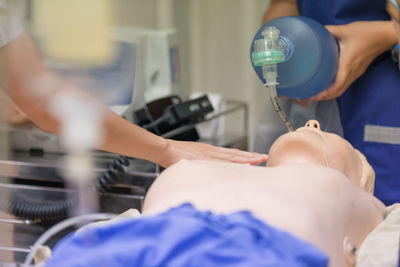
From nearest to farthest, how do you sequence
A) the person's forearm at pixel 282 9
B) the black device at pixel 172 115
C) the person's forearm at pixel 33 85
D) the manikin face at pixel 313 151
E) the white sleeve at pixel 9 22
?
the person's forearm at pixel 33 85, the white sleeve at pixel 9 22, the manikin face at pixel 313 151, the black device at pixel 172 115, the person's forearm at pixel 282 9

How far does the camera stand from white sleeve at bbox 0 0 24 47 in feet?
1.99

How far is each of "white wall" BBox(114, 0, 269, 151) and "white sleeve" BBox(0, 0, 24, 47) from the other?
3.45 ft

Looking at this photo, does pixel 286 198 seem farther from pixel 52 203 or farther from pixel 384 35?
pixel 384 35

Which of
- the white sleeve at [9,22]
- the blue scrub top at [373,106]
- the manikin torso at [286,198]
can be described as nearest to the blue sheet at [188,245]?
the manikin torso at [286,198]

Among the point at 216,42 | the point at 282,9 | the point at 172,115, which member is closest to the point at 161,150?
the point at 172,115

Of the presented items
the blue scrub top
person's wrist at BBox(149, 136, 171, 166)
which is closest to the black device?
person's wrist at BBox(149, 136, 171, 166)

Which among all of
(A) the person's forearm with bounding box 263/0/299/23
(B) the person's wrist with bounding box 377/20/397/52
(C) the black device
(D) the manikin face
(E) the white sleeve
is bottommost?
(C) the black device

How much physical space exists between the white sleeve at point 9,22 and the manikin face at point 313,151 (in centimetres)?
54

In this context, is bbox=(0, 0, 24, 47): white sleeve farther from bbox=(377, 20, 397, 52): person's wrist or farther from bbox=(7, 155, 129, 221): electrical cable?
bbox=(377, 20, 397, 52): person's wrist

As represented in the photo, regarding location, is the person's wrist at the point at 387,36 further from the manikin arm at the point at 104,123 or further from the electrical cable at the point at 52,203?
the electrical cable at the point at 52,203

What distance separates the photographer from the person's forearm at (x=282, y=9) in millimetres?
1337

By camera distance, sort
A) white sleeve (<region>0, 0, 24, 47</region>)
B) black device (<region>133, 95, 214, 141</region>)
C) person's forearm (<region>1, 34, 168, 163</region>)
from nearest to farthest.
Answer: person's forearm (<region>1, 34, 168, 163</region>) → white sleeve (<region>0, 0, 24, 47</region>) → black device (<region>133, 95, 214, 141</region>)

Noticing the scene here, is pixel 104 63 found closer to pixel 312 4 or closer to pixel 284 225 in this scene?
pixel 284 225

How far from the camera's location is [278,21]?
1.05m
